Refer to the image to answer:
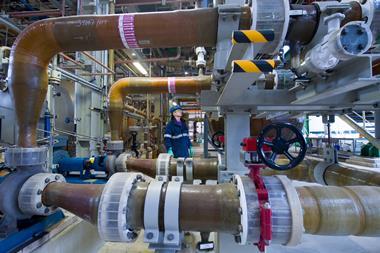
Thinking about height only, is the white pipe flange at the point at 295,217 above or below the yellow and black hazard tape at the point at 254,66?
below

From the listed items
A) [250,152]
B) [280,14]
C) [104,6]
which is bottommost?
[250,152]

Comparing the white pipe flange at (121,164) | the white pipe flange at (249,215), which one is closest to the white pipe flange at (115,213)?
the white pipe flange at (249,215)

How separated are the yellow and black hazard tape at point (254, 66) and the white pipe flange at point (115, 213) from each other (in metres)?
0.52

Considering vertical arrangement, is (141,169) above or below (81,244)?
above

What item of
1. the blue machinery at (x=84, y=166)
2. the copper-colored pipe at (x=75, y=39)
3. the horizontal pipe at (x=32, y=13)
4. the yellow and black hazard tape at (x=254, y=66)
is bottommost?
the blue machinery at (x=84, y=166)

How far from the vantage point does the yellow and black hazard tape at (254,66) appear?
0.62 m

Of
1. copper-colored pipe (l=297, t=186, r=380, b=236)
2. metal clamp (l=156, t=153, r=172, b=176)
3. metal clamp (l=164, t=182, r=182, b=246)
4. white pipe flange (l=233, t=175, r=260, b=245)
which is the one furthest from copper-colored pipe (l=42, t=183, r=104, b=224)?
metal clamp (l=156, t=153, r=172, b=176)

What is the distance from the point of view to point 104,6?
281 centimetres

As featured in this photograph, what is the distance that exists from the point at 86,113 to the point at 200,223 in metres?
2.47

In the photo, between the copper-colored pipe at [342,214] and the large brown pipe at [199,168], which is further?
the large brown pipe at [199,168]

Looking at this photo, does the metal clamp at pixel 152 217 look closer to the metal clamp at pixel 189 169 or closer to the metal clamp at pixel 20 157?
the metal clamp at pixel 20 157

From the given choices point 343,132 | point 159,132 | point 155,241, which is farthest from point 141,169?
point 343,132

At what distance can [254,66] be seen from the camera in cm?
63

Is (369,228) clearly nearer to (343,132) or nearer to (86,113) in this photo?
(86,113)
